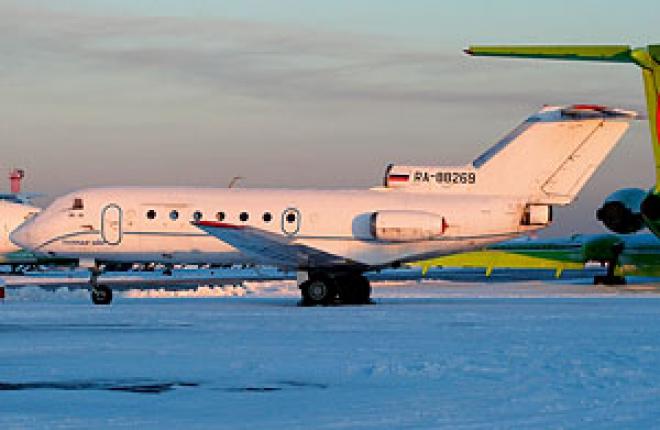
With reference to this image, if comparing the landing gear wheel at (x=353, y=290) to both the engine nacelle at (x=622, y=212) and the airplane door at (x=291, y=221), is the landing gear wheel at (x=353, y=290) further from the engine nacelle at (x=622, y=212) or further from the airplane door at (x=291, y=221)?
the engine nacelle at (x=622, y=212)

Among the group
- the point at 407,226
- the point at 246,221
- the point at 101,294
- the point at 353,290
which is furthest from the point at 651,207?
the point at 101,294

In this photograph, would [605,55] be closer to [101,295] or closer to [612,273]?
[101,295]

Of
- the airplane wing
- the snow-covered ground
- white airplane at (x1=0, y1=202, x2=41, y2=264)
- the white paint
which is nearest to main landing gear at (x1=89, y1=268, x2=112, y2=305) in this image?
the white paint

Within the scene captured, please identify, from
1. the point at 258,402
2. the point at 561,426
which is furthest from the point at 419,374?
the point at 561,426

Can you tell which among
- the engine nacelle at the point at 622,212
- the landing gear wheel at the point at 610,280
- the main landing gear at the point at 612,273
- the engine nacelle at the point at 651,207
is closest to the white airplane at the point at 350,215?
the engine nacelle at the point at 651,207

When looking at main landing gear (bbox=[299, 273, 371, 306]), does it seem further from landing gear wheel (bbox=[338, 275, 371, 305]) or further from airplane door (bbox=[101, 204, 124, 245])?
airplane door (bbox=[101, 204, 124, 245])

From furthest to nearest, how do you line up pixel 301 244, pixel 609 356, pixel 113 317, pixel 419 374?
pixel 301 244
pixel 113 317
pixel 609 356
pixel 419 374

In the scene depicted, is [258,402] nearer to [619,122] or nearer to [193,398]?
[193,398]

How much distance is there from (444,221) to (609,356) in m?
13.7

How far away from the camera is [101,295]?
94.9 ft

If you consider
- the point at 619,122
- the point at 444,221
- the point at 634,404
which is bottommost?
the point at 634,404

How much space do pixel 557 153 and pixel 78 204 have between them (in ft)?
39.1

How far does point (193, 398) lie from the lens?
10766mm

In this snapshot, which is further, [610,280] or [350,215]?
[610,280]
